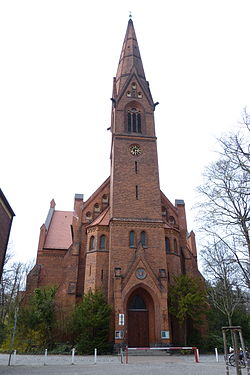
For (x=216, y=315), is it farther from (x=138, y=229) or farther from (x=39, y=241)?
(x=39, y=241)

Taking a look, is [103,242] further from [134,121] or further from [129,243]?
[134,121]

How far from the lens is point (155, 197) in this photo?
28.4 metres

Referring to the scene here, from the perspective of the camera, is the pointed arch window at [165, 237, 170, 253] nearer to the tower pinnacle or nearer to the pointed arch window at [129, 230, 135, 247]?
the pointed arch window at [129, 230, 135, 247]

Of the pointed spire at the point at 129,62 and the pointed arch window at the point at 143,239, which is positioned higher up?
the pointed spire at the point at 129,62

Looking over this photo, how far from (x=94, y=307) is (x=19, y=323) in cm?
558

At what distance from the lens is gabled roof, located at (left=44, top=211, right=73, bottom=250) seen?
34281 millimetres

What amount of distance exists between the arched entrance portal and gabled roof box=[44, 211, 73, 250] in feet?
39.5

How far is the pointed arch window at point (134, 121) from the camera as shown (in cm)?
3219

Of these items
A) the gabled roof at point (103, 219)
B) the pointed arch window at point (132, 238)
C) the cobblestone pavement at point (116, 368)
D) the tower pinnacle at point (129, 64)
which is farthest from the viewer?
the tower pinnacle at point (129, 64)

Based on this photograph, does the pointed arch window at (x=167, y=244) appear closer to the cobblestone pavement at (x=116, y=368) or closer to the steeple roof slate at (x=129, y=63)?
the cobblestone pavement at (x=116, y=368)

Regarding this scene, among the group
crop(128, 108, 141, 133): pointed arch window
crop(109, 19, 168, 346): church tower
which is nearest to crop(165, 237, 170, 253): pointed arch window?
crop(109, 19, 168, 346): church tower

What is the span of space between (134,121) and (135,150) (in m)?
3.89

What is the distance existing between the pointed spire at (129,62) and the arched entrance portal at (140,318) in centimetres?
2130

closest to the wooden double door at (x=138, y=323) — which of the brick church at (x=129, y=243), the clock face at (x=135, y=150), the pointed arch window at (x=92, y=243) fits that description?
the brick church at (x=129, y=243)
